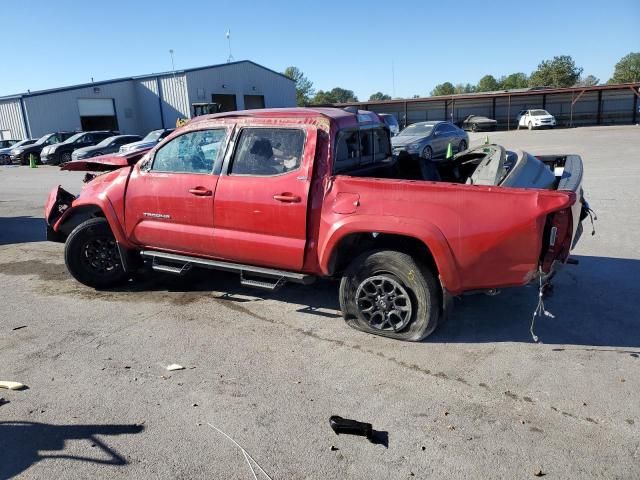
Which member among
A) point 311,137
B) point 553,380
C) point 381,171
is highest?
point 311,137

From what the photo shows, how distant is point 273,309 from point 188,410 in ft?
5.98

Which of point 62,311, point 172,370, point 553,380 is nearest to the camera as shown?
point 553,380

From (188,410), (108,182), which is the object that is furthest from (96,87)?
(188,410)

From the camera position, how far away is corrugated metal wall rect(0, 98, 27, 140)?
37125mm

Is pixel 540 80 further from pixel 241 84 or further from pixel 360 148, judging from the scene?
pixel 360 148

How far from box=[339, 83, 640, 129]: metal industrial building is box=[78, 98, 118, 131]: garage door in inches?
804

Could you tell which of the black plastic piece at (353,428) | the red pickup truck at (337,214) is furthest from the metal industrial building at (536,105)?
the black plastic piece at (353,428)

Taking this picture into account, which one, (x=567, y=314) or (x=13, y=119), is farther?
(x=13, y=119)

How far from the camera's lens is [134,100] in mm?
43094

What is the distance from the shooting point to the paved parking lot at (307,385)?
9.25ft

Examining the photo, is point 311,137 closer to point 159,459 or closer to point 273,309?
point 273,309

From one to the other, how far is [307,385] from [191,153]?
8.61ft

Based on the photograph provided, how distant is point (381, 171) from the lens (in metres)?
5.24

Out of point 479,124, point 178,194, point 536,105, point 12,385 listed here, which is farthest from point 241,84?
point 12,385
